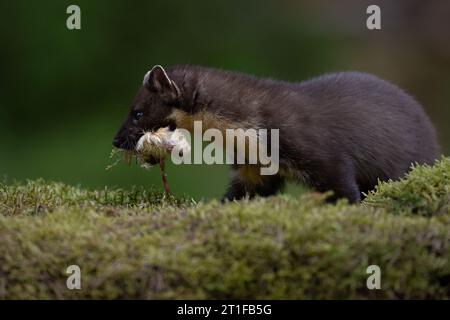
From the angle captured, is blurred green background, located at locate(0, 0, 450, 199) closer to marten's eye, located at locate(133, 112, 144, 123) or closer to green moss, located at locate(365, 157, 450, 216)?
marten's eye, located at locate(133, 112, 144, 123)

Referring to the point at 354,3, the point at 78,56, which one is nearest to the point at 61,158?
the point at 78,56

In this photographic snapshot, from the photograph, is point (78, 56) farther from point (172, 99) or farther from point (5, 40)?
point (172, 99)

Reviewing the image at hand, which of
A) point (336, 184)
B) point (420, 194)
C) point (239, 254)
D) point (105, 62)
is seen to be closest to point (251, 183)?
point (336, 184)

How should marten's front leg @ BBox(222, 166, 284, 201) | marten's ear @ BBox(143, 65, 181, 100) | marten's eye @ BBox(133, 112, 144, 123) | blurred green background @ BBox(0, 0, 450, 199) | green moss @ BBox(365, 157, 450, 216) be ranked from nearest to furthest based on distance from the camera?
green moss @ BBox(365, 157, 450, 216)
marten's ear @ BBox(143, 65, 181, 100)
marten's eye @ BBox(133, 112, 144, 123)
marten's front leg @ BBox(222, 166, 284, 201)
blurred green background @ BBox(0, 0, 450, 199)

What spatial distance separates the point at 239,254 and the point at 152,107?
292 centimetres

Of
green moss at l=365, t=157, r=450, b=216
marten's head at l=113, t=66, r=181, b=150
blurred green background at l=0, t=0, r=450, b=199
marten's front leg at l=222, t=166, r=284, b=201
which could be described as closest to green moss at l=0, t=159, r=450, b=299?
green moss at l=365, t=157, r=450, b=216

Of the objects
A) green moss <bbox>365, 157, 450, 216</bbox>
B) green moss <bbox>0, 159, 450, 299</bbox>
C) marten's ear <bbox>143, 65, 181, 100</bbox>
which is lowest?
green moss <bbox>0, 159, 450, 299</bbox>

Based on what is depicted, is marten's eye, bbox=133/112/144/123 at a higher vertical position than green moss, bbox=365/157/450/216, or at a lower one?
higher

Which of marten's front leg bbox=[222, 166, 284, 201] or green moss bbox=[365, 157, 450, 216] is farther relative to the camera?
marten's front leg bbox=[222, 166, 284, 201]

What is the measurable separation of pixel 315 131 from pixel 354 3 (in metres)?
10.1

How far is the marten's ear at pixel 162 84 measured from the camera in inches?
261

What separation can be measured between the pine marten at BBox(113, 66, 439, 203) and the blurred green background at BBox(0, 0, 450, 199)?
4.61 metres

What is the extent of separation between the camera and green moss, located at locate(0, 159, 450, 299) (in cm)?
393

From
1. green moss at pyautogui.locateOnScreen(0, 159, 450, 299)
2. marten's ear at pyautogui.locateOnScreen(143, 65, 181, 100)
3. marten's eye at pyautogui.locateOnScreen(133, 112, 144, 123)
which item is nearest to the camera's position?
green moss at pyautogui.locateOnScreen(0, 159, 450, 299)
